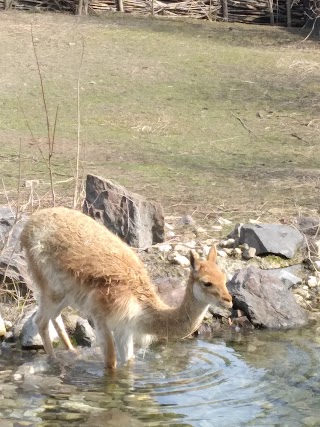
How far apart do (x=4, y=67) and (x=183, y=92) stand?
276cm

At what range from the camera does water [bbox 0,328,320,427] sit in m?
6.30

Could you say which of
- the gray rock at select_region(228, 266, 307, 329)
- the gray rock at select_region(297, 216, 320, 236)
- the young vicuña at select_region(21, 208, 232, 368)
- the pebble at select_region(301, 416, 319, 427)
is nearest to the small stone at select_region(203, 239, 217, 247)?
the gray rock at select_region(228, 266, 307, 329)

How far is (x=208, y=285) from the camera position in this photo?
22.6 feet

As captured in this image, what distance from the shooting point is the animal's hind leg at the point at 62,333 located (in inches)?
293

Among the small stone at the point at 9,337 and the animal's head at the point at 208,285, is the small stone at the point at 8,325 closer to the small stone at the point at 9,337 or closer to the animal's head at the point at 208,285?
the small stone at the point at 9,337

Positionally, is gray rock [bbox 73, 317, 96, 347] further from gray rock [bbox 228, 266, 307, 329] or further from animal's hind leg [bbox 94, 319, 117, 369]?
gray rock [bbox 228, 266, 307, 329]

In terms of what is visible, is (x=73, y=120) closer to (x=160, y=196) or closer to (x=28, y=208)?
(x=160, y=196)

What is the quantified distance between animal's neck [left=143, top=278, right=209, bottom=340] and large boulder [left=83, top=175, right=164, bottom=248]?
1.90 meters

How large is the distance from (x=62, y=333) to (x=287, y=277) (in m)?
2.34

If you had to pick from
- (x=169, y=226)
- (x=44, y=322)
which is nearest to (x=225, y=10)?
(x=169, y=226)

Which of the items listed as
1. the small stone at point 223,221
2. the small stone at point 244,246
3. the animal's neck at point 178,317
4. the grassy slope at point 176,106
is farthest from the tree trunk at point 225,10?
the animal's neck at point 178,317

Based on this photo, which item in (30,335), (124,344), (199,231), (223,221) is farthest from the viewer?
(223,221)

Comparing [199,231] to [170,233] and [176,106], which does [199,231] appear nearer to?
[170,233]

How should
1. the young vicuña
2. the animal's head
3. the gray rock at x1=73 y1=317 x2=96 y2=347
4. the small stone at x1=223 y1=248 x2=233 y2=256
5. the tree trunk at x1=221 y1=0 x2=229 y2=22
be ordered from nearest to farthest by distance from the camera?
1. the animal's head
2. the young vicuña
3. the gray rock at x1=73 y1=317 x2=96 y2=347
4. the small stone at x1=223 y1=248 x2=233 y2=256
5. the tree trunk at x1=221 y1=0 x2=229 y2=22
